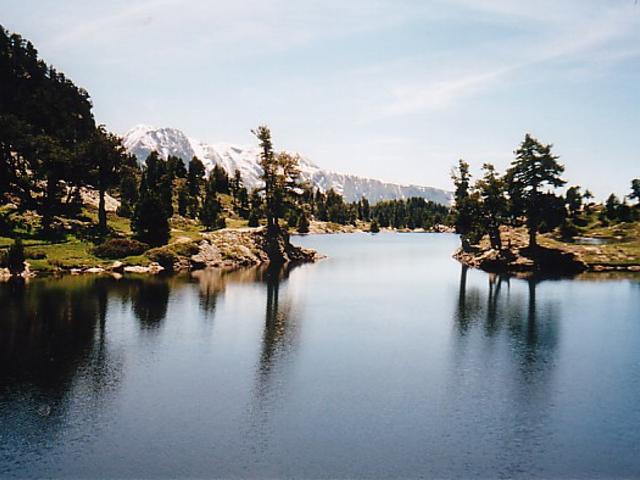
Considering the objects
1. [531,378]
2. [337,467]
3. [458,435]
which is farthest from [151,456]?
[531,378]

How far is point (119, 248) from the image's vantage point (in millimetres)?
88438

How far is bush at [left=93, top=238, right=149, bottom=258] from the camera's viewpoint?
87.2 metres

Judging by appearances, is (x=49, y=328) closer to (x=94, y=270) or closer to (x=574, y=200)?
(x=94, y=270)

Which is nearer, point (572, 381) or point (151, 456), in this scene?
point (151, 456)

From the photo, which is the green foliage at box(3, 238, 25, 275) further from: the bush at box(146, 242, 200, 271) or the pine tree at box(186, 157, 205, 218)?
the pine tree at box(186, 157, 205, 218)

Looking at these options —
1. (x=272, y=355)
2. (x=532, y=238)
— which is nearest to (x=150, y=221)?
(x=272, y=355)

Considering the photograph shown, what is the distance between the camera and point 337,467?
24031mm

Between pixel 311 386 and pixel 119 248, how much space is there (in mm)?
63452

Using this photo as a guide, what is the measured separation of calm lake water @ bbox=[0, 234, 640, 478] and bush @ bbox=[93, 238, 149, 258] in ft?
65.1

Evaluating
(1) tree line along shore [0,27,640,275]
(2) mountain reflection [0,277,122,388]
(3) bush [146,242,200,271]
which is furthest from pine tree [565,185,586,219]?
(2) mountain reflection [0,277,122,388]

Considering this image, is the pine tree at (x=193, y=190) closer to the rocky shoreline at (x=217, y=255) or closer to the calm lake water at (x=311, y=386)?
the rocky shoreline at (x=217, y=255)

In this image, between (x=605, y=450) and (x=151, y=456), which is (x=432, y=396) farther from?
(x=151, y=456)

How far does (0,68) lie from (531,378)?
12253 centimetres

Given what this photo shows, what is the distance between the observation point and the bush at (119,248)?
87188 millimetres
